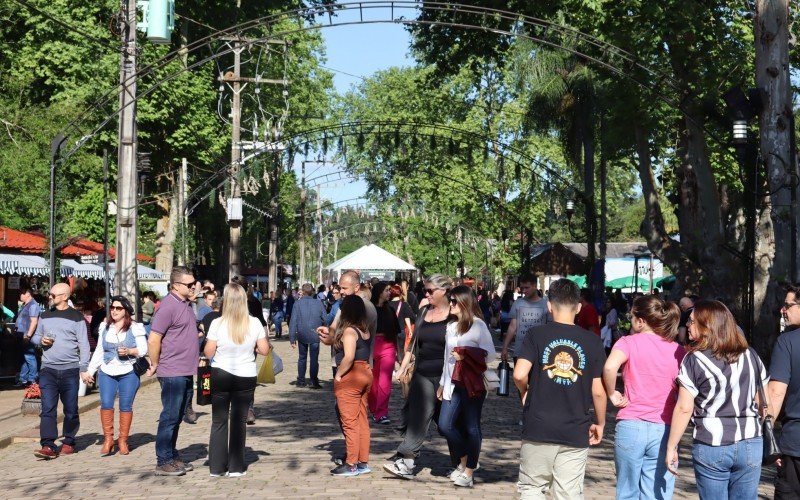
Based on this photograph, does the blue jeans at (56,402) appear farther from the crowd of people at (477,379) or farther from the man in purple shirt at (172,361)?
the man in purple shirt at (172,361)

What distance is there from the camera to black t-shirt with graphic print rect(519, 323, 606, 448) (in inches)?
Result: 277

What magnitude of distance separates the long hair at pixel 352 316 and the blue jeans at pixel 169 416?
4.99ft

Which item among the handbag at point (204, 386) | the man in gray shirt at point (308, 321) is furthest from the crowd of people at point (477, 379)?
the man in gray shirt at point (308, 321)

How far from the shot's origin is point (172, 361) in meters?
11.1

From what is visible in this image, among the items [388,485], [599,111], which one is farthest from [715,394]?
[599,111]

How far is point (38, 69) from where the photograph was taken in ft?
129

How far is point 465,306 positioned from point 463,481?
1453 millimetres

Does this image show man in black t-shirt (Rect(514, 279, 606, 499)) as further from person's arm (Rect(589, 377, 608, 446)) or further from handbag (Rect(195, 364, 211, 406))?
handbag (Rect(195, 364, 211, 406))

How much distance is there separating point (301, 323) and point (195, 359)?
29.0ft

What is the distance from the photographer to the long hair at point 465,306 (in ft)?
33.1

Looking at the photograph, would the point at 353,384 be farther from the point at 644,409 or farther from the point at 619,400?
the point at 644,409

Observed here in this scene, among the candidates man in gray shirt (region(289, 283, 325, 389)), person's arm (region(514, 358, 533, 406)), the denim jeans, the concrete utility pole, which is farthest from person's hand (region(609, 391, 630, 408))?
the concrete utility pole

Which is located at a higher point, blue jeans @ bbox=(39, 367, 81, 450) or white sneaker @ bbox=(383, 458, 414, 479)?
blue jeans @ bbox=(39, 367, 81, 450)

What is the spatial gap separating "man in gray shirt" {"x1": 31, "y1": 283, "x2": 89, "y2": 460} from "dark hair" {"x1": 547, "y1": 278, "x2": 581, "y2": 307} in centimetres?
662
